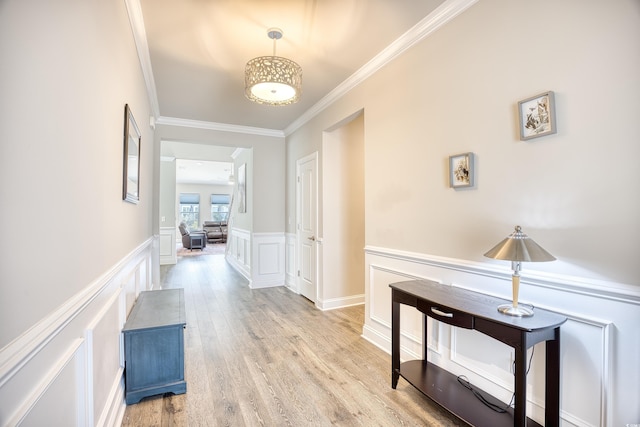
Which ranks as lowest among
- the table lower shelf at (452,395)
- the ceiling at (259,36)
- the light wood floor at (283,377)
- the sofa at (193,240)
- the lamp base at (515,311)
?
the light wood floor at (283,377)

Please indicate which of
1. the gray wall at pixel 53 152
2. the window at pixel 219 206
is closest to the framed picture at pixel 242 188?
the gray wall at pixel 53 152

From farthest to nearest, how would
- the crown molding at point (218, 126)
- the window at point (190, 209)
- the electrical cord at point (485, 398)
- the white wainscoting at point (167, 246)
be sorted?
the window at point (190, 209) → the white wainscoting at point (167, 246) → the crown molding at point (218, 126) → the electrical cord at point (485, 398)

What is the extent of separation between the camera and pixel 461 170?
2.06m

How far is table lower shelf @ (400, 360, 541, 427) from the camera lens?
1642 mm

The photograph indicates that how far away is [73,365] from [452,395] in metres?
1.95

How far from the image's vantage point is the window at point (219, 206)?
566 inches

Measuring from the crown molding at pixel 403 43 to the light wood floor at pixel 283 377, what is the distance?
2.65m

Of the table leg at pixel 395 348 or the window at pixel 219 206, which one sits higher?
the window at pixel 219 206

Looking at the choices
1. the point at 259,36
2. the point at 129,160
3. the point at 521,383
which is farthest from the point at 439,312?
the point at 259,36

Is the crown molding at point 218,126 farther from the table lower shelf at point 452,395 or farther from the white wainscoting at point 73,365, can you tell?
the table lower shelf at point 452,395

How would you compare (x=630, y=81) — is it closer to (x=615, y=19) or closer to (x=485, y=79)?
(x=615, y=19)

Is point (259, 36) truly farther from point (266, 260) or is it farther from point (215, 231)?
point (215, 231)

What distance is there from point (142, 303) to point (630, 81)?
337 centimetres

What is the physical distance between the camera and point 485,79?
1924 mm
